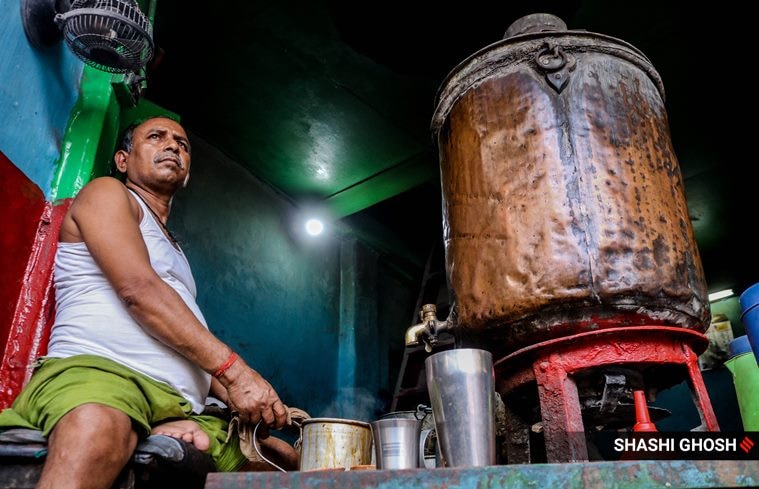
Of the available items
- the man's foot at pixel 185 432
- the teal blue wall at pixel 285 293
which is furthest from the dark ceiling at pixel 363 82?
the man's foot at pixel 185 432

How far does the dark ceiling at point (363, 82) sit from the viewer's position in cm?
392

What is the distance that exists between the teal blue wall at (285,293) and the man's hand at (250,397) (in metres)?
2.83

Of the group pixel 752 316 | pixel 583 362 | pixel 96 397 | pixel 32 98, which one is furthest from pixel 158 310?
pixel 752 316

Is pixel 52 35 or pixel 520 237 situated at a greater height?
pixel 52 35

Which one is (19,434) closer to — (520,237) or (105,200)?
(105,200)

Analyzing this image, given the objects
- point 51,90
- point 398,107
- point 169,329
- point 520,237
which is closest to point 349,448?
point 169,329

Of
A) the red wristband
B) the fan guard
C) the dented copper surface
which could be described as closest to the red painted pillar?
the fan guard

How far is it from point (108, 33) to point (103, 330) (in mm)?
1216

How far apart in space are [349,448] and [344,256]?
15.1ft

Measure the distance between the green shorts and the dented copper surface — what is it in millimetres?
1072

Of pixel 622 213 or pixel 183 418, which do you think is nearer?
pixel 183 418

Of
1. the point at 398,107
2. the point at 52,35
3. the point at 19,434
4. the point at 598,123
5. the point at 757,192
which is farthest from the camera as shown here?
the point at 757,192

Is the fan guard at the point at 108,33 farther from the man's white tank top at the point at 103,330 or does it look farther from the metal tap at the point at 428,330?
the metal tap at the point at 428,330

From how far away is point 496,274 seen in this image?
2016 mm
